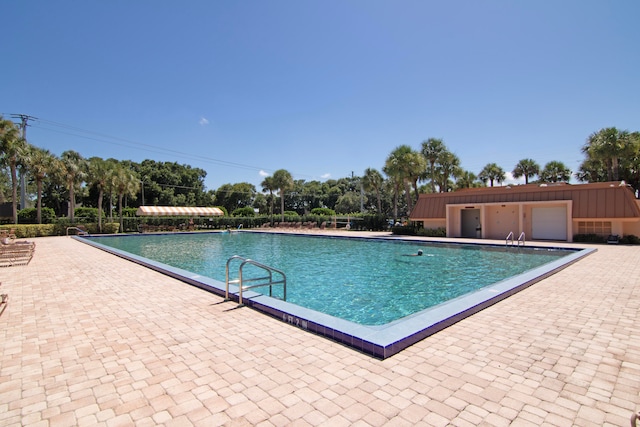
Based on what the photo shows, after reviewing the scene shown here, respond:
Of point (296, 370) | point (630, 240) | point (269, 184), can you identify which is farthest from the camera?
point (269, 184)

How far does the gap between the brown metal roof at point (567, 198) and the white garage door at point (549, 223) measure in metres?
0.85

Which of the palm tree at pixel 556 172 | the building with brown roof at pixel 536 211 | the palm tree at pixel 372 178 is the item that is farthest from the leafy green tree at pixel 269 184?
the palm tree at pixel 556 172

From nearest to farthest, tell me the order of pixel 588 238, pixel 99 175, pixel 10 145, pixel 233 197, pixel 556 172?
pixel 588 238
pixel 10 145
pixel 99 175
pixel 556 172
pixel 233 197

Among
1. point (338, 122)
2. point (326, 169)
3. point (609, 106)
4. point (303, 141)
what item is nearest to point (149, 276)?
point (338, 122)

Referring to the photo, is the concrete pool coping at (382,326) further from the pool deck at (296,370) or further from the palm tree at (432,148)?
the palm tree at (432,148)

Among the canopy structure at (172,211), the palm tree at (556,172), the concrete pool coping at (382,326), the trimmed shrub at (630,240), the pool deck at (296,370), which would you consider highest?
the palm tree at (556,172)

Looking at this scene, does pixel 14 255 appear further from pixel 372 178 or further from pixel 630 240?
pixel 372 178

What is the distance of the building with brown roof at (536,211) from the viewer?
1574 centimetres

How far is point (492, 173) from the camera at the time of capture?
39.2 m

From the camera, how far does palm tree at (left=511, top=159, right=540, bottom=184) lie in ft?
118

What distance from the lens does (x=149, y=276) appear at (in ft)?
26.1

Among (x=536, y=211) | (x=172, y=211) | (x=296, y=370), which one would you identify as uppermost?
(x=172, y=211)

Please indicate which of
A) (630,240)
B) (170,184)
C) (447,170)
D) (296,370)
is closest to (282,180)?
(447,170)

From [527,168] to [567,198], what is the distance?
22.5m
